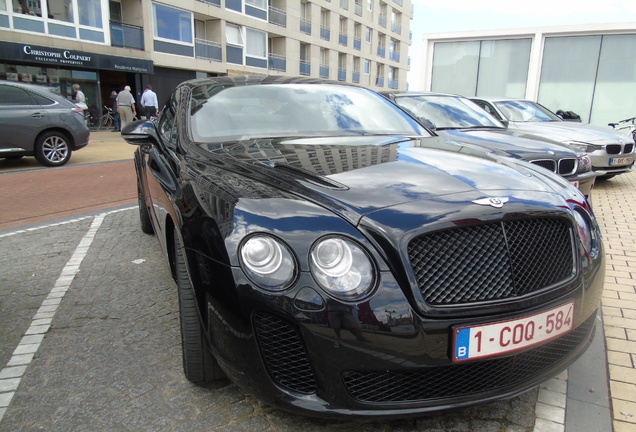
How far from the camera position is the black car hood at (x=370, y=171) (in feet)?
6.09

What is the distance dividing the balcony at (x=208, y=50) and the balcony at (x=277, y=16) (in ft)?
20.3

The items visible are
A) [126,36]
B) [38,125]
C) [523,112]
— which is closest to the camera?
[523,112]

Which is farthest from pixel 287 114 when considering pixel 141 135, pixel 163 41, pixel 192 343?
pixel 163 41

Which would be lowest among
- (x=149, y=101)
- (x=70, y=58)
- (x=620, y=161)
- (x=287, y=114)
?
(x=620, y=161)

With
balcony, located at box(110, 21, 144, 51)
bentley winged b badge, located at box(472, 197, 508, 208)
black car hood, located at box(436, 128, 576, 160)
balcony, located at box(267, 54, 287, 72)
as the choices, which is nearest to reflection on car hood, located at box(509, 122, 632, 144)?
black car hood, located at box(436, 128, 576, 160)

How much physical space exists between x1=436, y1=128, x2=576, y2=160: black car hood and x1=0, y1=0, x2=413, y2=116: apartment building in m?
19.3

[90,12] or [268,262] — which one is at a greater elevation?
[90,12]

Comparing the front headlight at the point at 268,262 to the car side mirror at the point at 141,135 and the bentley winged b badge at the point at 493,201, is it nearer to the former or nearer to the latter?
the bentley winged b badge at the point at 493,201

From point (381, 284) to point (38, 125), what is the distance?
9.86 meters

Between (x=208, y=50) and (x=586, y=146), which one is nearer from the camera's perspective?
(x=586, y=146)

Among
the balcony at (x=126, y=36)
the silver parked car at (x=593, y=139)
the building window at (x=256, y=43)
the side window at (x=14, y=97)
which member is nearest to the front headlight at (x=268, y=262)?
the silver parked car at (x=593, y=139)

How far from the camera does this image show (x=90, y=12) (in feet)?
67.9

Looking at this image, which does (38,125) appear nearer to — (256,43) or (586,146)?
(586,146)

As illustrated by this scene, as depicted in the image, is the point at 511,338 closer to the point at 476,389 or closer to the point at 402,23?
the point at 476,389
